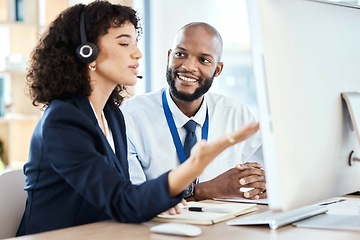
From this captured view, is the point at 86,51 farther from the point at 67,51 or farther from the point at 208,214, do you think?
the point at 208,214

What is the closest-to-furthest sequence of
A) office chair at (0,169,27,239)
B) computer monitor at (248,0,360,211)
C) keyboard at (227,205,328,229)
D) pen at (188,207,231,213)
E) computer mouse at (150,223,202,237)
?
computer monitor at (248,0,360,211) → computer mouse at (150,223,202,237) → keyboard at (227,205,328,229) → pen at (188,207,231,213) → office chair at (0,169,27,239)

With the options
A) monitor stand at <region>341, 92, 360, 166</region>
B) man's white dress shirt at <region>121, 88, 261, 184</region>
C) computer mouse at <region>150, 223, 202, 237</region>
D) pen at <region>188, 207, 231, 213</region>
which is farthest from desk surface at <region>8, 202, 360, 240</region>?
man's white dress shirt at <region>121, 88, 261, 184</region>

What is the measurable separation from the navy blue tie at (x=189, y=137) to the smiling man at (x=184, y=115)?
0.04ft

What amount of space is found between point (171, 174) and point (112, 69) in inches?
21.6

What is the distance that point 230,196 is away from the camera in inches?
85.2

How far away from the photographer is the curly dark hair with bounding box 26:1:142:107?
6.43ft

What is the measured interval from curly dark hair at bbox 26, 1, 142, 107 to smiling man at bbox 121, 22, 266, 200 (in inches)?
24.2

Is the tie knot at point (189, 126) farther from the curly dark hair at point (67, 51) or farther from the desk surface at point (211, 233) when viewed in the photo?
the desk surface at point (211, 233)

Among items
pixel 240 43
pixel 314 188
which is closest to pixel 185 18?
pixel 240 43

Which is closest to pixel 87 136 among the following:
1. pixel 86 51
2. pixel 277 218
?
pixel 86 51

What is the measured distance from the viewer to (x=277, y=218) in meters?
1.63

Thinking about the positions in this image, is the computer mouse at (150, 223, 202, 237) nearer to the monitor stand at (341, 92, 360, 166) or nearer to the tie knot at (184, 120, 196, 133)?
the monitor stand at (341, 92, 360, 166)

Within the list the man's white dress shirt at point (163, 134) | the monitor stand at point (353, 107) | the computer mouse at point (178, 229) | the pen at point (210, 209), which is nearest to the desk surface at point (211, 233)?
the computer mouse at point (178, 229)

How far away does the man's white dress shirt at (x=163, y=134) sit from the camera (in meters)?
2.56
